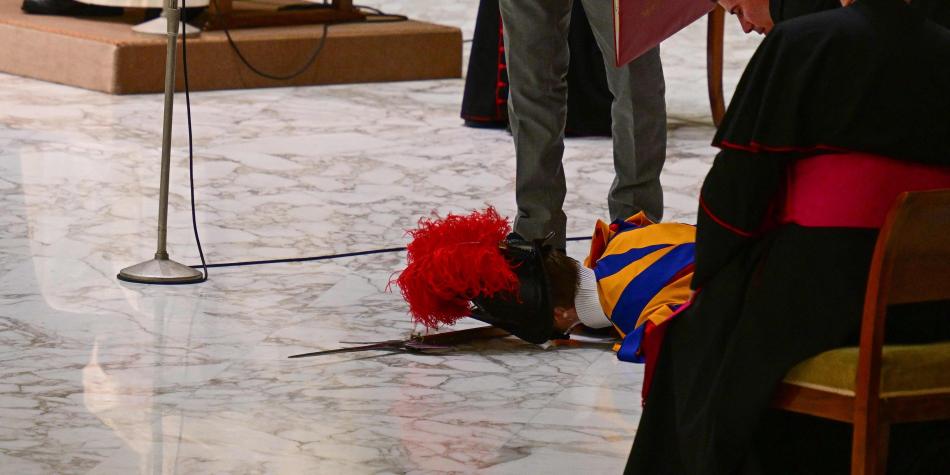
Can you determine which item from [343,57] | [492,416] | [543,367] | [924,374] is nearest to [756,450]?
[924,374]

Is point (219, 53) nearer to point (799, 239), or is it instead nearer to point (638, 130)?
point (638, 130)

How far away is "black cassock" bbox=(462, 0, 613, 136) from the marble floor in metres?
0.10

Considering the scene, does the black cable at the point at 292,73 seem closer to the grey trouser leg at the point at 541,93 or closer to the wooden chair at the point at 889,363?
the grey trouser leg at the point at 541,93

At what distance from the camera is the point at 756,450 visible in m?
2.15

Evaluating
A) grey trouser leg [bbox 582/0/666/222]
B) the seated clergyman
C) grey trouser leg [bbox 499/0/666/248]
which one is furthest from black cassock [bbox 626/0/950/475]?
grey trouser leg [bbox 582/0/666/222]

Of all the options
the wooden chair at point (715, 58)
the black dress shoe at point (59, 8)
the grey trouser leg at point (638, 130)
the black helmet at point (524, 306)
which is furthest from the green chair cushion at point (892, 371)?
the black dress shoe at point (59, 8)

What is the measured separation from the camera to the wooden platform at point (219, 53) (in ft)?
20.3

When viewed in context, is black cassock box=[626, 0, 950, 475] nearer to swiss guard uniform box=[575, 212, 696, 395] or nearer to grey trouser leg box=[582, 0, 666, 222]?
swiss guard uniform box=[575, 212, 696, 395]

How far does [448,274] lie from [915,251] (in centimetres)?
133

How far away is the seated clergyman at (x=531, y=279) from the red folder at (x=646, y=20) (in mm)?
379

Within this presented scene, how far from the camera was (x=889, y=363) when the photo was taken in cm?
201

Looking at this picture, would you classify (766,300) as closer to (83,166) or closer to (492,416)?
(492,416)

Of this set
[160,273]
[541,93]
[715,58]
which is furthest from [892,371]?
[715,58]

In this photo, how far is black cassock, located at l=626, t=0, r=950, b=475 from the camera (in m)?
2.06
